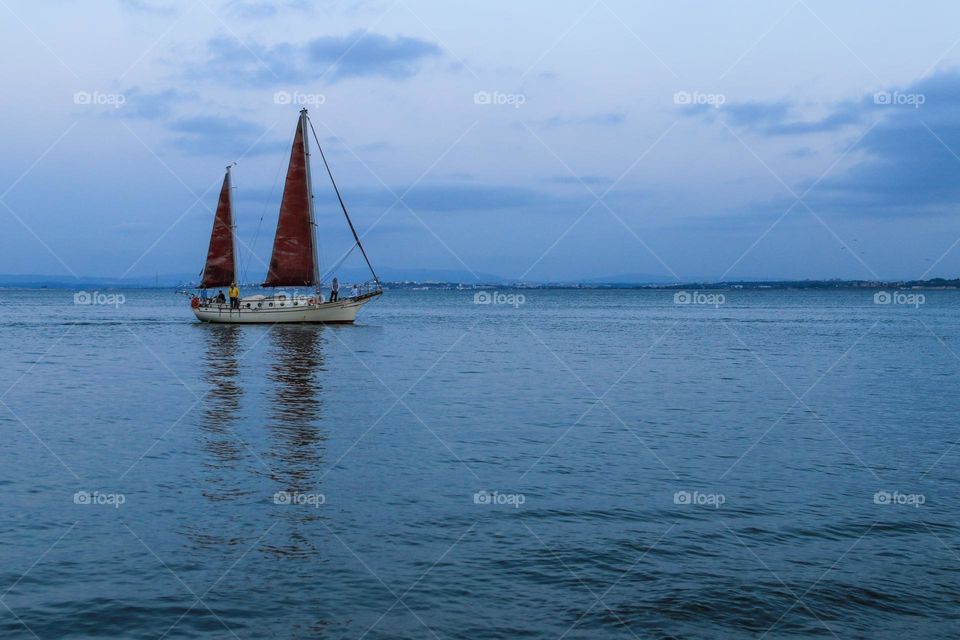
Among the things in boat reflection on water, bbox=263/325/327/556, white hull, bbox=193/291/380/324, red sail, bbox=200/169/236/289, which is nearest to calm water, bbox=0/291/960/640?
boat reflection on water, bbox=263/325/327/556

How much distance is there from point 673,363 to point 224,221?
1805 inches

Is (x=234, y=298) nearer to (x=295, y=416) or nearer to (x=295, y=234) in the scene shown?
(x=295, y=234)

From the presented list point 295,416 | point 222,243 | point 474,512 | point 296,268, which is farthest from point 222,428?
point 222,243

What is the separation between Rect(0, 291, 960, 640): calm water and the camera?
416 inches

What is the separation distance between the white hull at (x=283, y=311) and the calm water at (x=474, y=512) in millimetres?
37760

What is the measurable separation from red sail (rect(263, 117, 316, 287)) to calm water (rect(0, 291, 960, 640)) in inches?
1505

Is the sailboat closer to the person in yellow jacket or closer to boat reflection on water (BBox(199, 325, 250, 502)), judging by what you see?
the person in yellow jacket

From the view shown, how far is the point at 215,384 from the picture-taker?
33.1 metres

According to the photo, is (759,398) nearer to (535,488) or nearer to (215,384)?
(535,488)

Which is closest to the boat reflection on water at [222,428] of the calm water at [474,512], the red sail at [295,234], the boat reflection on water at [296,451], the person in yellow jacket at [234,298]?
the calm water at [474,512]

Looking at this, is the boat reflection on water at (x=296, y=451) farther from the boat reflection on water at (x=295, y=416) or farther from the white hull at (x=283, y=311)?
the white hull at (x=283, y=311)

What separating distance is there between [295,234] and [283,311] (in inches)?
245

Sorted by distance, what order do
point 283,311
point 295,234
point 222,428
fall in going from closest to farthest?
point 222,428, point 295,234, point 283,311

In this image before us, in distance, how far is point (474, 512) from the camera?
48.7ft
